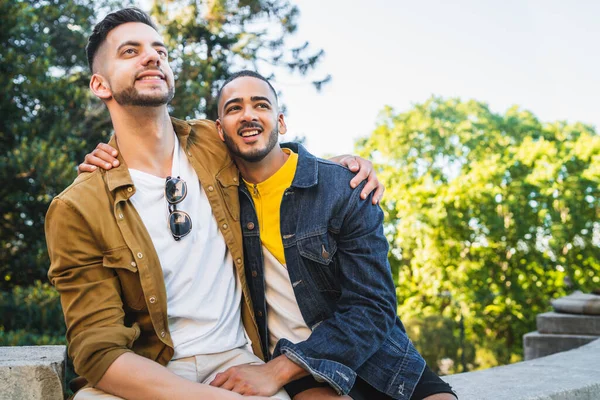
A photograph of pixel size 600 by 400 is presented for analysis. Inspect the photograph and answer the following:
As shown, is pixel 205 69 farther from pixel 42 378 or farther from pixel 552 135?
pixel 552 135

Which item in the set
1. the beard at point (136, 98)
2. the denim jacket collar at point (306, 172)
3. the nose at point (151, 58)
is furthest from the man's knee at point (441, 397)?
the nose at point (151, 58)

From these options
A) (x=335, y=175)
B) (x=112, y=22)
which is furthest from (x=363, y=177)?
(x=112, y=22)

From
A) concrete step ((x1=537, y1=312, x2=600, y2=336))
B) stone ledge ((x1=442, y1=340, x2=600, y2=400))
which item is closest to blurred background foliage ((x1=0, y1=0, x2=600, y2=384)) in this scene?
concrete step ((x1=537, y1=312, x2=600, y2=336))

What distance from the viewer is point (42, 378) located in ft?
8.60

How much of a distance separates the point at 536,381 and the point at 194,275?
235cm

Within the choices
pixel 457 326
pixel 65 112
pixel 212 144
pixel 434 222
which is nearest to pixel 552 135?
pixel 434 222

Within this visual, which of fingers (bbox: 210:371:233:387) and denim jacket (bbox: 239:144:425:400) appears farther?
denim jacket (bbox: 239:144:425:400)

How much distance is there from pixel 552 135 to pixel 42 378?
24183mm

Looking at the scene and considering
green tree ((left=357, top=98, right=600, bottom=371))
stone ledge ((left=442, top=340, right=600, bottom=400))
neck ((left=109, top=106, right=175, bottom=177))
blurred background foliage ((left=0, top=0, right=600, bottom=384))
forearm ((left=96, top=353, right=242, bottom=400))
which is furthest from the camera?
green tree ((left=357, top=98, right=600, bottom=371))

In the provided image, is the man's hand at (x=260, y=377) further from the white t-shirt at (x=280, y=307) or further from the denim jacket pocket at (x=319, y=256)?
the denim jacket pocket at (x=319, y=256)

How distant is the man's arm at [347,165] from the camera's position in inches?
106

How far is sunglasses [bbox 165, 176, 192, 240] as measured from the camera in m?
2.62

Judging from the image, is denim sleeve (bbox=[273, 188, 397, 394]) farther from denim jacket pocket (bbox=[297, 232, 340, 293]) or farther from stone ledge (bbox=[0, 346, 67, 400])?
stone ledge (bbox=[0, 346, 67, 400])

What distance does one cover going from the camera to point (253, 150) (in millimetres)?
2875
